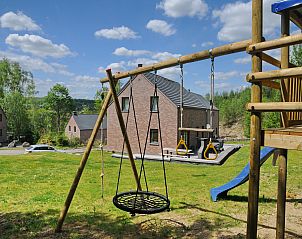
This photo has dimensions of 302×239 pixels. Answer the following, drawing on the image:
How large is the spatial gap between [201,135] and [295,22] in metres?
21.9

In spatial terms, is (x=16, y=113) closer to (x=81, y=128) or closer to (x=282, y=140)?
(x=81, y=128)

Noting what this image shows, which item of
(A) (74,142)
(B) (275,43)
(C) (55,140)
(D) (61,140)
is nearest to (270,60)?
(B) (275,43)

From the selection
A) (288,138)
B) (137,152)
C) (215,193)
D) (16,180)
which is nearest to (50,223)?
(215,193)

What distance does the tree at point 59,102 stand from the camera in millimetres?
57625

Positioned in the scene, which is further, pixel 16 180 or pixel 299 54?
pixel 299 54

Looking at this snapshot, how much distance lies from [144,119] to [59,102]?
38.9 metres

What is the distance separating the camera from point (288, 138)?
3.06 metres

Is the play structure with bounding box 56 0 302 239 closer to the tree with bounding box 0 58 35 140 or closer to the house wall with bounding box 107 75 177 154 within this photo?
the house wall with bounding box 107 75 177 154

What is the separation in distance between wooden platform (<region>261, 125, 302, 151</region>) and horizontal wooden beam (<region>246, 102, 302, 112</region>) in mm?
296

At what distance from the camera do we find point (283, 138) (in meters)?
3.11

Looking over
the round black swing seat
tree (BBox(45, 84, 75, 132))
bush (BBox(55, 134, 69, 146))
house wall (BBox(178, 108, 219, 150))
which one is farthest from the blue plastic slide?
tree (BBox(45, 84, 75, 132))

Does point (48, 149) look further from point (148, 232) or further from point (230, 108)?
point (230, 108)

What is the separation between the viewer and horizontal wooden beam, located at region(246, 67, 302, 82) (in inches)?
110

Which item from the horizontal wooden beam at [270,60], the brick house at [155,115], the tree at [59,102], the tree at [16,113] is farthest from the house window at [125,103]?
the tree at [59,102]
